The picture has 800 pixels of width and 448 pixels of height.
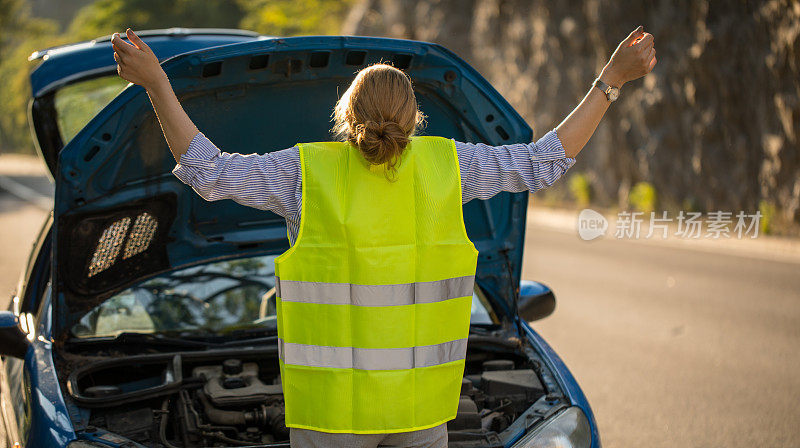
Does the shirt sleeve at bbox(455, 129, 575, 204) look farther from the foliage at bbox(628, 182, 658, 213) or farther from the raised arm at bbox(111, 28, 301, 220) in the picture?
the foliage at bbox(628, 182, 658, 213)

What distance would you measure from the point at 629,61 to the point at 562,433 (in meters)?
1.24

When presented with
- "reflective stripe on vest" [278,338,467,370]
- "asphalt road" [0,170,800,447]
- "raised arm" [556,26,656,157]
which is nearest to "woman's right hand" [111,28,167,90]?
"reflective stripe on vest" [278,338,467,370]

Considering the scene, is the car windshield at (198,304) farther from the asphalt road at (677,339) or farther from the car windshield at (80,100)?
the asphalt road at (677,339)

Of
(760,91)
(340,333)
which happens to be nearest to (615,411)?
(340,333)

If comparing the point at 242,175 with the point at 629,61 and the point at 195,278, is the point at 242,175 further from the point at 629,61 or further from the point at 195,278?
the point at 195,278

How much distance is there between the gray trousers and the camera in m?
2.33

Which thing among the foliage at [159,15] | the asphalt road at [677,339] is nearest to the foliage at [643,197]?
the asphalt road at [677,339]

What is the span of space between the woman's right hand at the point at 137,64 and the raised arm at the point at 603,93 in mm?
1187

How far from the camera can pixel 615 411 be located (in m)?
5.48

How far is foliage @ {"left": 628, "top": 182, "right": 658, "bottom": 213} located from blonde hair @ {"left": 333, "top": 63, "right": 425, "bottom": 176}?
16.5 m

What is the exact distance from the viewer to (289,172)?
229 centimetres

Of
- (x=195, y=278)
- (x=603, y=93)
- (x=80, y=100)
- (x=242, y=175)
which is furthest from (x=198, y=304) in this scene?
(x=603, y=93)

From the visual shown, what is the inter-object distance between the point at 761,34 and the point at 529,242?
19.4 ft

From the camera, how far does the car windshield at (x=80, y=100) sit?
391 cm
